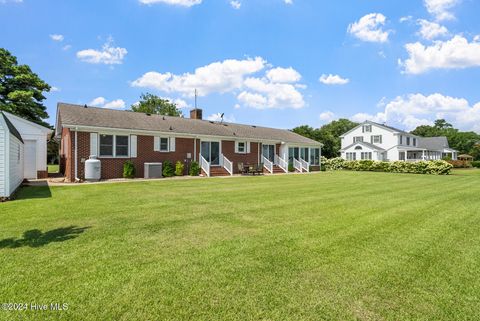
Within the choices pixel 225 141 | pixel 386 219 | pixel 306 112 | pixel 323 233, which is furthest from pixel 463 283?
pixel 306 112

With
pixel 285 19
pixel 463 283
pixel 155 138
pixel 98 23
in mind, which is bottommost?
pixel 463 283

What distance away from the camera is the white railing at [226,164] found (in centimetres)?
2021

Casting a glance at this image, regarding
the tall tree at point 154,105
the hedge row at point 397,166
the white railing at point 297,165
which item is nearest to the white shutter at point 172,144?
the white railing at point 297,165

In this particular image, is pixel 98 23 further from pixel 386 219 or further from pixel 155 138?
pixel 386 219

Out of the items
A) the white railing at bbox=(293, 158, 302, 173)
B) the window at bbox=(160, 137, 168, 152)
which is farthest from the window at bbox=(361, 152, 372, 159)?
the window at bbox=(160, 137, 168, 152)

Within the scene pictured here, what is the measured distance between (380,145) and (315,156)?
21018mm

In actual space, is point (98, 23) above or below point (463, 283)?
above

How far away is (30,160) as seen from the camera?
Result: 16.0 metres

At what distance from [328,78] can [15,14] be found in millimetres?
32124

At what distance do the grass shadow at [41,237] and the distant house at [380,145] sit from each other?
42897mm

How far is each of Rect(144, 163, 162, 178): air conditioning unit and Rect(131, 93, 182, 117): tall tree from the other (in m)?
35.2

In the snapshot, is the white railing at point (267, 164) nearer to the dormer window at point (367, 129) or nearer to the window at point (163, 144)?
the window at point (163, 144)

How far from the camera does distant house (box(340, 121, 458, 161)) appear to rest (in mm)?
Result: 42062

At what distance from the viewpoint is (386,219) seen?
6.54 m
